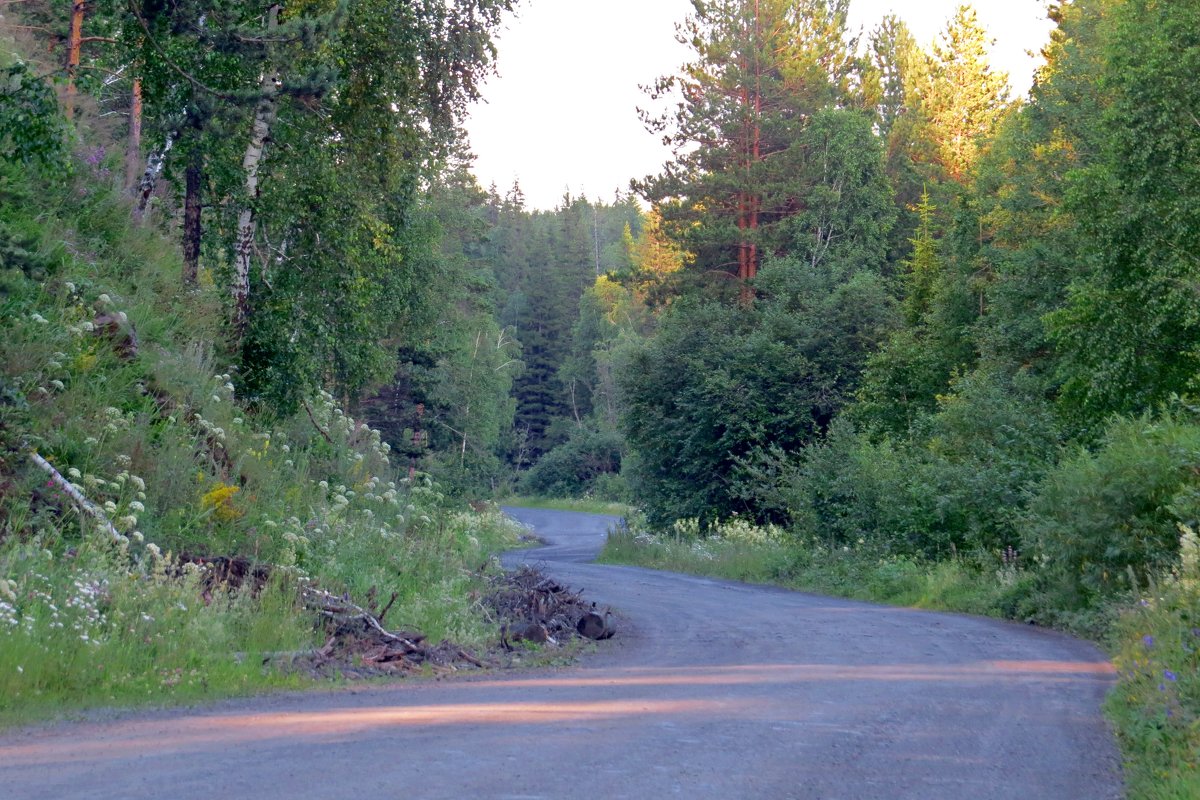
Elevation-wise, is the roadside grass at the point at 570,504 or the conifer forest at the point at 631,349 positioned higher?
the conifer forest at the point at 631,349

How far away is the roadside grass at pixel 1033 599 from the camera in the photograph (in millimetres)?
8016

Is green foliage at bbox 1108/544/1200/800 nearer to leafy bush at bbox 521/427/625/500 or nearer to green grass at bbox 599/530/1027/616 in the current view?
green grass at bbox 599/530/1027/616

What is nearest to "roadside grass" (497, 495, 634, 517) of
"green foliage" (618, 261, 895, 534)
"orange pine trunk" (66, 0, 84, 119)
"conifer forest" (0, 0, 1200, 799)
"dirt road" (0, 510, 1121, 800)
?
"conifer forest" (0, 0, 1200, 799)

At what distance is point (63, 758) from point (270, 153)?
13.4m

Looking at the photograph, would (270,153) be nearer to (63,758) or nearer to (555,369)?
(63,758)

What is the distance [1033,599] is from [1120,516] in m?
2.06

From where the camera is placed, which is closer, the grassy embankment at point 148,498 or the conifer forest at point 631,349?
the grassy embankment at point 148,498

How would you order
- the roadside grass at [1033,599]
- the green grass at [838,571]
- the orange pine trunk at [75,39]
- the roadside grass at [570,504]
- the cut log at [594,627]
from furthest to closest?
the roadside grass at [570,504] < the green grass at [838,571] < the orange pine trunk at [75,39] < the cut log at [594,627] < the roadside grass at [1033,599]

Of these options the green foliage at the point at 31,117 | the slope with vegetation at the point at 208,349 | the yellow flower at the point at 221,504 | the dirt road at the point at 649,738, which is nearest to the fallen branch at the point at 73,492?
the slope with vegetation at the point at 208,349

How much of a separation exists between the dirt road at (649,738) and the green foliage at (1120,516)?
11.8ft

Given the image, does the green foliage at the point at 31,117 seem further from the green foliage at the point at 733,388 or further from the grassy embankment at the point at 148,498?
the green foliage at the point at 733,388

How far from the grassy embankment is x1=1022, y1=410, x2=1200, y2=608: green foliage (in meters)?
8.78

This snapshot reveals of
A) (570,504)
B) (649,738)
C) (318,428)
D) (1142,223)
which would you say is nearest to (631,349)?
(1142,223)

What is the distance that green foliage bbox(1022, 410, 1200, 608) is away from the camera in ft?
53.3
